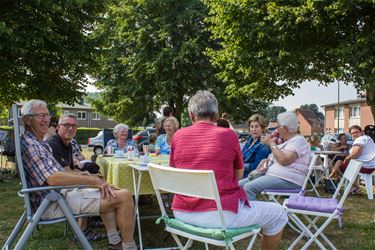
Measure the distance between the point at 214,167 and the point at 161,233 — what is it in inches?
95.9

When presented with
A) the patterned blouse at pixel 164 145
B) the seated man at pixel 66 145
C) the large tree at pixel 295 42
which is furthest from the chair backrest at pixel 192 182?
the large tree at pixel 295 42

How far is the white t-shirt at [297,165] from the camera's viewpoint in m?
4.50

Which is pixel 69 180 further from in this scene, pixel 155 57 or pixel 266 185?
pixel 155 57

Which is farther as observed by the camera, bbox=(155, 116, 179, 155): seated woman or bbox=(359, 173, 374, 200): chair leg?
bbox=(359, 173, 374, 200): chair leg

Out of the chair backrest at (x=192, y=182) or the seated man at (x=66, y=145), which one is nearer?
the chair backrest at (x=192, y=182)

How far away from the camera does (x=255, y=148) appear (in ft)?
18.2

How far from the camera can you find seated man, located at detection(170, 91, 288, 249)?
9.16 feet

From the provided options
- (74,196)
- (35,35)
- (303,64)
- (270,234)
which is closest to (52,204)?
(74,196)

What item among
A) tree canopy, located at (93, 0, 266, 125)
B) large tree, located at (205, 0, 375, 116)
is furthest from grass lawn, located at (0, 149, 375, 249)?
tree canopy, located at (93, 0, 266, 125)

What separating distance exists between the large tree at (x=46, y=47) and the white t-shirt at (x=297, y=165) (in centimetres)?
750

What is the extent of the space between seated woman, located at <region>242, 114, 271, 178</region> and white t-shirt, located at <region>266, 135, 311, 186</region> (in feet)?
2.71

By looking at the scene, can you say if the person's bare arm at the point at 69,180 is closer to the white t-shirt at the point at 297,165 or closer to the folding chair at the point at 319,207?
the folding chair at the point at 319,207

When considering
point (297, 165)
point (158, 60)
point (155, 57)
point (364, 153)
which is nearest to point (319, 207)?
point (297, 165)

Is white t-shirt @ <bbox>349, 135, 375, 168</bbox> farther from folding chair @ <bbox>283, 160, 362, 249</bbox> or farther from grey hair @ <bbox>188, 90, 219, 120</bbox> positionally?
grey hair @ <bbox>188, 90, 219, 120</bbox>
